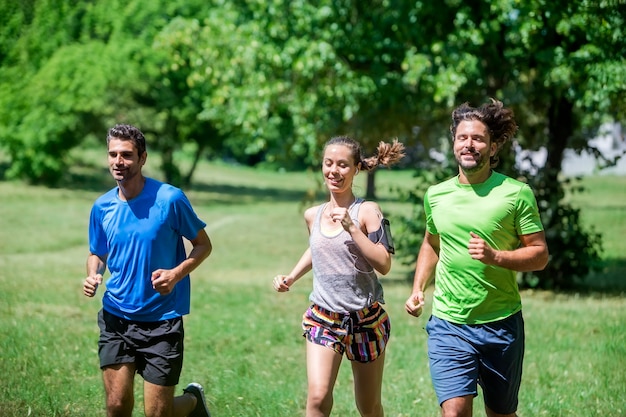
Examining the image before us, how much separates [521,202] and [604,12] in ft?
26.4

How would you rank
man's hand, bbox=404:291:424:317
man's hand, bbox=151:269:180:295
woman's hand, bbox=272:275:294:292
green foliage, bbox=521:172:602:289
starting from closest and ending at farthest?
man's hand, bbox=404:291:424:317, man's hand, bbox=151:269:180:295, woman's hand, bbox=272:275:294:292, green foliage, bbox=521:172:602:289

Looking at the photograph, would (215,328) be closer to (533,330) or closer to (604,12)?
(533,330)

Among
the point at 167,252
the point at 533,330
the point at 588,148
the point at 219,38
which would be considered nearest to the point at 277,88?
the point at 219,38

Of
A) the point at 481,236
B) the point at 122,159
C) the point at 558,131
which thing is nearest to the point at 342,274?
the point at 481,236

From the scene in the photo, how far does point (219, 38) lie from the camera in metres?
17.3

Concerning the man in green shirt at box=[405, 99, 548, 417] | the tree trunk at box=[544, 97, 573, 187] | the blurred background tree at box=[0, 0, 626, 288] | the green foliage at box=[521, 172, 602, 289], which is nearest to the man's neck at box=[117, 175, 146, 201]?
the man in green shirt at box=[405, 99, 548, 417]

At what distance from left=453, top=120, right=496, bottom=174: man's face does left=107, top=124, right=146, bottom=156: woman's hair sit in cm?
185

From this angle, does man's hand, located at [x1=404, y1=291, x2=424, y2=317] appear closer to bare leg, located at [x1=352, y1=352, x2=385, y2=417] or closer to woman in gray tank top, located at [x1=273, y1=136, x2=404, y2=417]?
woman in gray tank top, located at [x1=273, y1=136, x2=404, y2=417]

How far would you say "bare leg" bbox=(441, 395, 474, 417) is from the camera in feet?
17.3

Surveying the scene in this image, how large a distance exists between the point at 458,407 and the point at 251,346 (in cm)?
538

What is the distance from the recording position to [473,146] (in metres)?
5.38

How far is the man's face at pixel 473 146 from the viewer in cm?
536

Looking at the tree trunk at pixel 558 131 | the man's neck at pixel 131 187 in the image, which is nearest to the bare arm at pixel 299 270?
the man's neck at pixel 131 187

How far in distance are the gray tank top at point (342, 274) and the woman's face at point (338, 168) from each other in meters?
0.15
